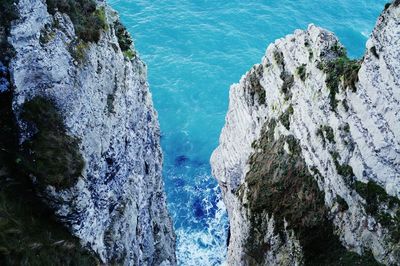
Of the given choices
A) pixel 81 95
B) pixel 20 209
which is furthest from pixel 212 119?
pixel 20 209

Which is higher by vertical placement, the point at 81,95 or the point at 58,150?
the point at 81,95

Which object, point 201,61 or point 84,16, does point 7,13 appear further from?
point 201,61

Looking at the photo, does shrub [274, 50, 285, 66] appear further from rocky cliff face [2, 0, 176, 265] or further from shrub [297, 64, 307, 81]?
rocky cliff face [2, 0, 176, 265]

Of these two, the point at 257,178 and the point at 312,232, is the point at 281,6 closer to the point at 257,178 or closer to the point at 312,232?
the point at 257,178

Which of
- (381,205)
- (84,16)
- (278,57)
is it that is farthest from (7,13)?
(278,57)

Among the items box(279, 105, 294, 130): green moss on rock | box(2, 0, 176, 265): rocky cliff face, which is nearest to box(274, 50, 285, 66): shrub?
box(279, 105, 294, 130): green moss on rock
